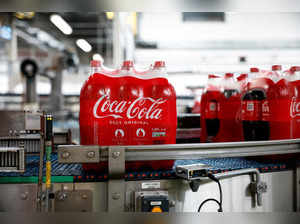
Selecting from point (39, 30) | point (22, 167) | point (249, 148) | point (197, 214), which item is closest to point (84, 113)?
point (22, 167)

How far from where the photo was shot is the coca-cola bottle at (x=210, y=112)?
1.79 metres

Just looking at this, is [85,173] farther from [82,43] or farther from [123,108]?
[82,43]

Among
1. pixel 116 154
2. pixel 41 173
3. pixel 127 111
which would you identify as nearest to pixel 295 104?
pixel 127 111

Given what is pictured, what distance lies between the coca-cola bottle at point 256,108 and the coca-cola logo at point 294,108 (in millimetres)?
112

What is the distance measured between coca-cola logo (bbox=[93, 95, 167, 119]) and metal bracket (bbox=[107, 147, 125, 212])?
25 cm

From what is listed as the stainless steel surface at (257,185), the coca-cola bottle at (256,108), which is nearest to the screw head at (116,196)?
the stainless steel surface at (257,185)

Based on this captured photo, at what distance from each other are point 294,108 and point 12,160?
4.13ft

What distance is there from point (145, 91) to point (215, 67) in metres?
6.33

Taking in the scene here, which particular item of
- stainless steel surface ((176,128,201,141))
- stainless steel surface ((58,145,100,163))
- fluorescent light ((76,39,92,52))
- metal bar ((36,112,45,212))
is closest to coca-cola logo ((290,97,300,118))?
stainless steel surface ((176,128,201,141))

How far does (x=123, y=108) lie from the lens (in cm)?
124

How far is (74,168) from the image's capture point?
4.29 ft

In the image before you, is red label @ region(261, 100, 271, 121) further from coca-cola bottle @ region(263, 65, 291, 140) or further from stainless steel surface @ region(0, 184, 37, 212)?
stainless steel surface @ region(0, 184, 37, 212)

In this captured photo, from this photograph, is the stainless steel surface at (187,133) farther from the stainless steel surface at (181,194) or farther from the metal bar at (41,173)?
the metal bar at (41,173)

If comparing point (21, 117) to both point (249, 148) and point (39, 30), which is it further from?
point (39, 30)
